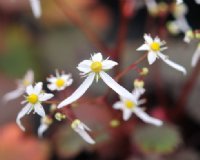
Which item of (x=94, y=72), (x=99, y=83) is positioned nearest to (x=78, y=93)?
(x=94, y=72)

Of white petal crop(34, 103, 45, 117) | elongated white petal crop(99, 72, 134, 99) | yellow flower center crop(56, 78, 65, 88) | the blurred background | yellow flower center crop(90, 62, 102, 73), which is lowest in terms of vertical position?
elongated white petal crop(99, 72, 134, 99)

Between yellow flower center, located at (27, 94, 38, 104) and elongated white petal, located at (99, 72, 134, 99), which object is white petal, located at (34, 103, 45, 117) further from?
elongated white petal, located at (99, 72, 134, 99)

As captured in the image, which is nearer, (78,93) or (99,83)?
(78,93)

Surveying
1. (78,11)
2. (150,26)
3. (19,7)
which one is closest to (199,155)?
(150,26)

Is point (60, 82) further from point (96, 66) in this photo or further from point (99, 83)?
point (99, 83)

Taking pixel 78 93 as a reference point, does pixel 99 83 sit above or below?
above

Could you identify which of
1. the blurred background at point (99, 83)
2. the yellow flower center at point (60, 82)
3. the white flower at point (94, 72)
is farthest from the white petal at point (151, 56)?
the blurred background at point (99, 83)

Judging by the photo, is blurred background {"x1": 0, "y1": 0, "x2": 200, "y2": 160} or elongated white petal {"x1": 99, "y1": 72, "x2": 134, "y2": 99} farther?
blurred background {"x1": 0, "y1": 0, "x2": 200, "y2": 160}

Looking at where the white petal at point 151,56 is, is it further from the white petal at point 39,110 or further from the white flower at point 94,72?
the white petal at point 39,110

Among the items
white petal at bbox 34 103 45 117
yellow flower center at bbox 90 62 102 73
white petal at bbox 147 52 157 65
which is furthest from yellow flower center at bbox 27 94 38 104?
white petal at bbox 147 52 157 65

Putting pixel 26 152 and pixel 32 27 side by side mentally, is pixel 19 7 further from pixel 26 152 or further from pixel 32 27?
pixel 26 152
